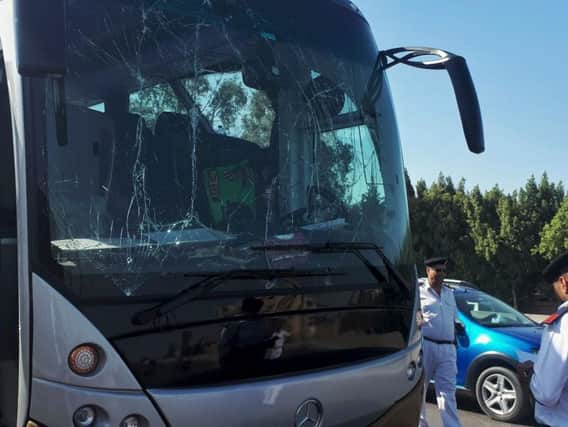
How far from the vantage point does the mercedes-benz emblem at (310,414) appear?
2752mm

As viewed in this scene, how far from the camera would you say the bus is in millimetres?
2326

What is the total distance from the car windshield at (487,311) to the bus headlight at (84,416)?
6527 millimetres

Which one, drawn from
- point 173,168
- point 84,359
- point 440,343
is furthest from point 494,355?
point 84,359

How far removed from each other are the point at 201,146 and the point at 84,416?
4.13ft

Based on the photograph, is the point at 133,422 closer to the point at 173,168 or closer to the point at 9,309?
the point at 9,309

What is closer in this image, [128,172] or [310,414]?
[128,172]

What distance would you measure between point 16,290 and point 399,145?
2422mm

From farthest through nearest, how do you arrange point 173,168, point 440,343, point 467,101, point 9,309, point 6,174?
point 440,343, point 467,101, point 173,168, point 6,174, point 9,309

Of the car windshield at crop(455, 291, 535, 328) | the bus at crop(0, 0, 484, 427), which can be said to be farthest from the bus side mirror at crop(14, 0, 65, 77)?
the car windshield at crop(455, 291, 535, 328)

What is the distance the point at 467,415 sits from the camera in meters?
7.46

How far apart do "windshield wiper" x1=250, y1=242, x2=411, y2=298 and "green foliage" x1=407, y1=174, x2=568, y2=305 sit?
87.0 ft

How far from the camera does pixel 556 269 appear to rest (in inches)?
138

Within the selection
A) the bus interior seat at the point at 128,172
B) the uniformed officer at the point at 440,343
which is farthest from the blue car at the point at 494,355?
the bus interior seat at the point at 128,172

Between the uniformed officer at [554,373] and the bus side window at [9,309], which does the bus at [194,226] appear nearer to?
the bus side window at [9,309]
